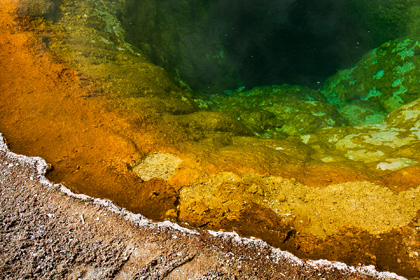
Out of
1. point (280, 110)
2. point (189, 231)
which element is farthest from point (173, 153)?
point (280, 110)

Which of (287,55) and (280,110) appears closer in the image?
(280,110)

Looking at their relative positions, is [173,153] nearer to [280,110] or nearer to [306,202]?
[306,202]

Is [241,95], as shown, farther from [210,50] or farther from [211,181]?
[211,181]

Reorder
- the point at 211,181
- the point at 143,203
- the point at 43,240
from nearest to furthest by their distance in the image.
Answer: the point at 43,240 → the point at 143,203 → the point at 211,181

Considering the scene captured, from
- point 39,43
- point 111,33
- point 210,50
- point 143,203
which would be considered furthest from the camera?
point 210,50

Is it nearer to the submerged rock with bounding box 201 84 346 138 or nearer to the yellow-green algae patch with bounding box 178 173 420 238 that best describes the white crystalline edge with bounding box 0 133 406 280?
the yellow-green algae patch with bounding box 178 173 420 238

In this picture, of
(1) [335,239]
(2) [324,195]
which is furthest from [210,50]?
(1) [335,239]
